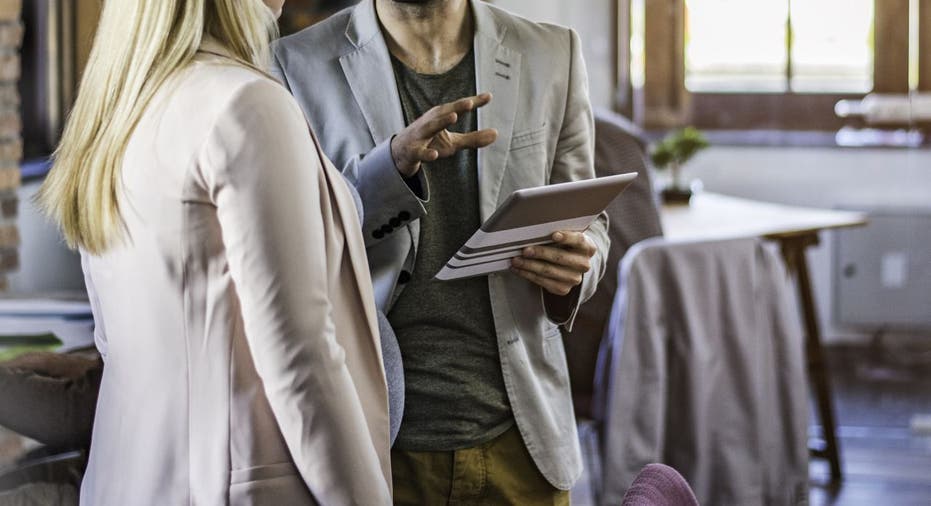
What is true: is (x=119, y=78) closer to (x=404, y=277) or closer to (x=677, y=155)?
(x=404, y=277)

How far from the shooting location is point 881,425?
4.31 metres

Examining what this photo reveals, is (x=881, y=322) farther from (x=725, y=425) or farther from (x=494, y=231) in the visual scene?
(x=494, y=231)

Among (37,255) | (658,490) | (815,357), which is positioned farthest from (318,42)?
(815,357)

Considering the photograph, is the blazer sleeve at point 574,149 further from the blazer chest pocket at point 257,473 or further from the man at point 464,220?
the blazer chest pocket at point 257,473

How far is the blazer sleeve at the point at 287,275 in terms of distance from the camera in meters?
1.10

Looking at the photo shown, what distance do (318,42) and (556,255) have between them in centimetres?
42

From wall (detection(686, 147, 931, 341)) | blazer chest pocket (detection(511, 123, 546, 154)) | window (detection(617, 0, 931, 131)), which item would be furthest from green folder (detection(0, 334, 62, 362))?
window (detection(617, 0, 931, 131))

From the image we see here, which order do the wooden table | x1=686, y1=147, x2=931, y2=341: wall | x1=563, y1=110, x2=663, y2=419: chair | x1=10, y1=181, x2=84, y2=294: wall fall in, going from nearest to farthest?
1. x1=563, y1=110, x2=663, y2=419: chair
2. x1=10, y1=181, x2=84, y2=294: wall
3. the wooden table
4. x1=686, y1=147, x2=931, y2=341: wall

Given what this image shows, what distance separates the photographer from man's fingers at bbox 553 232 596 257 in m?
A: 1.47

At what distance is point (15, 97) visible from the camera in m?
3.23

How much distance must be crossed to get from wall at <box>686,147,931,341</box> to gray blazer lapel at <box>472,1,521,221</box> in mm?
3904

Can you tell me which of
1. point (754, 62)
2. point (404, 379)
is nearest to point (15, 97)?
point (404, 379)

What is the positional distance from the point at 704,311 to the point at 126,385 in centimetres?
206

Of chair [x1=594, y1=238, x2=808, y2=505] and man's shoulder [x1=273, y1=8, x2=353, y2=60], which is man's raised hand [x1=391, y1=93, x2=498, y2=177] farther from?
chair [x1=594, y1=238, x2=808, y2=505]
